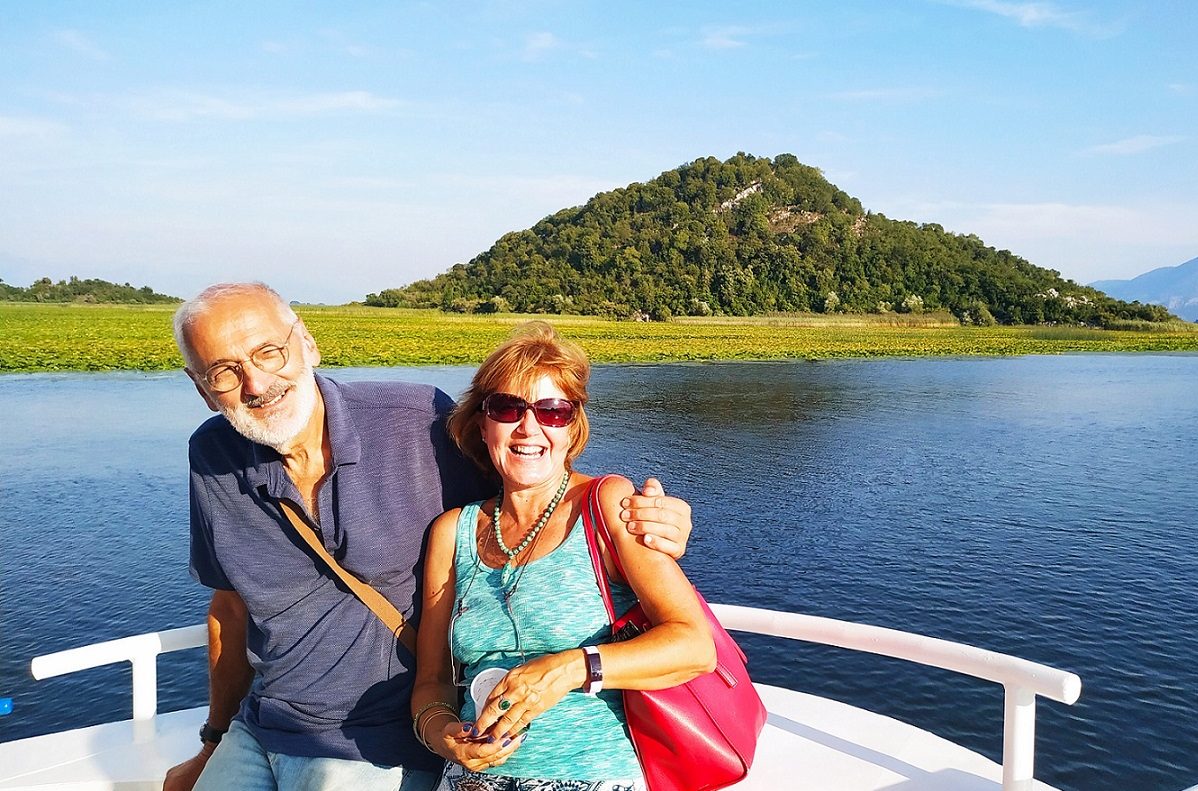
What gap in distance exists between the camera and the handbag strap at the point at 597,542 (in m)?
2.08

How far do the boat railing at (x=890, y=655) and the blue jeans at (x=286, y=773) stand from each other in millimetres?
651

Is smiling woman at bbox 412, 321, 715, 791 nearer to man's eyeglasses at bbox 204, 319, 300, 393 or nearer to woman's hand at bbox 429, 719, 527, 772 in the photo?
woman's hand at bbox 429, 719, 527, 772

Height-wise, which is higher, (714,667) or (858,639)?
(714,667)

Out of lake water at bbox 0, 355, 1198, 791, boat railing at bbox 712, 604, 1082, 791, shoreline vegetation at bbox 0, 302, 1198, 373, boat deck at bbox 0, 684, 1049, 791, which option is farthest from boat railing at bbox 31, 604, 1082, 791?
shoreline vegetation at bbox 0, 302, 1198, 373

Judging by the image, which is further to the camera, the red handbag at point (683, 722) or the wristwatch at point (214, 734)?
the wristwatch at point (214, 734)

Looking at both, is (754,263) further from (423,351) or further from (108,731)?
(108,731)

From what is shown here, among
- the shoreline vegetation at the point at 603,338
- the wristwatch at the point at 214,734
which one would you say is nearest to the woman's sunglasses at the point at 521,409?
the wristwatch at the point at 214,734

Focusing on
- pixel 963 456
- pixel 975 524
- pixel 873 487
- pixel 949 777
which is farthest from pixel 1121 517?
pixel 949 777

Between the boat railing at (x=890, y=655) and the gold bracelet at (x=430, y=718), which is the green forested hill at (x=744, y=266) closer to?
the boat railing at (x=890, y=655)

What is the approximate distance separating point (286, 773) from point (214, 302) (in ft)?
3.85

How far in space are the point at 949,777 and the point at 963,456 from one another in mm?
22493

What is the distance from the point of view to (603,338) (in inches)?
2660

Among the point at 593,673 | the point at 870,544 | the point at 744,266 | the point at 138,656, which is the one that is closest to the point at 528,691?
the point at 593,673

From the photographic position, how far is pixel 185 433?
2481 centimetres
